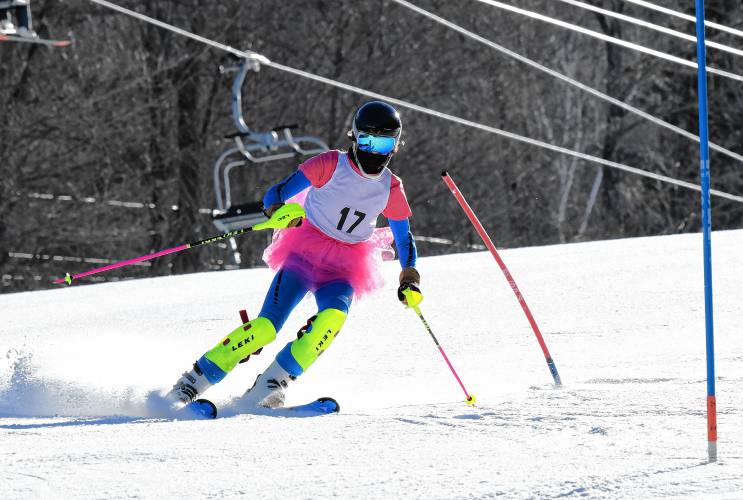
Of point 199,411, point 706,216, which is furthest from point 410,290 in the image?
point 706,216

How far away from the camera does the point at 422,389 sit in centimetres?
615

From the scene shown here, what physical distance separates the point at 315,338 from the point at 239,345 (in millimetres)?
312

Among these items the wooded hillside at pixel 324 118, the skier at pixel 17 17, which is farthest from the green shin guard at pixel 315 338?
the wooded hillside at pixel 324 118

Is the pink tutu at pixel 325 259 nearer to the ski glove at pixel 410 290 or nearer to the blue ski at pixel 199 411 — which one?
the ski glove at pixel 410 290

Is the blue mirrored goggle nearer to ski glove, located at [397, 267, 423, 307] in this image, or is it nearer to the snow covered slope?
ski glove, located at [397, 267, 423, 307]

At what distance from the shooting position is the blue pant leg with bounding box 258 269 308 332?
5.46 metres

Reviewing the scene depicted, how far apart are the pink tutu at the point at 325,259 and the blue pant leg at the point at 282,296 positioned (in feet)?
0.13

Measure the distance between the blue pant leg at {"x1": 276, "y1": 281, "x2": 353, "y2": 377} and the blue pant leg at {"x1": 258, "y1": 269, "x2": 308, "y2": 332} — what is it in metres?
0.09

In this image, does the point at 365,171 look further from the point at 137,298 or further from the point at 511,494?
the point at 137,298

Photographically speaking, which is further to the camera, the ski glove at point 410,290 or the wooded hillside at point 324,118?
the wooded hillside at point 324,118

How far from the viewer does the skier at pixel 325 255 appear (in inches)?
210

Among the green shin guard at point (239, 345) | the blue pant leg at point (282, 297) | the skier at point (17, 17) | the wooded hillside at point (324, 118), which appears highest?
the wooded hillside at point (324, 118)

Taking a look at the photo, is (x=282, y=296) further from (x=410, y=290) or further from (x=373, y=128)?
(x=373, y=128)

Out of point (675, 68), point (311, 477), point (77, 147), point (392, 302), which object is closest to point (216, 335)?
point (392, 302)
